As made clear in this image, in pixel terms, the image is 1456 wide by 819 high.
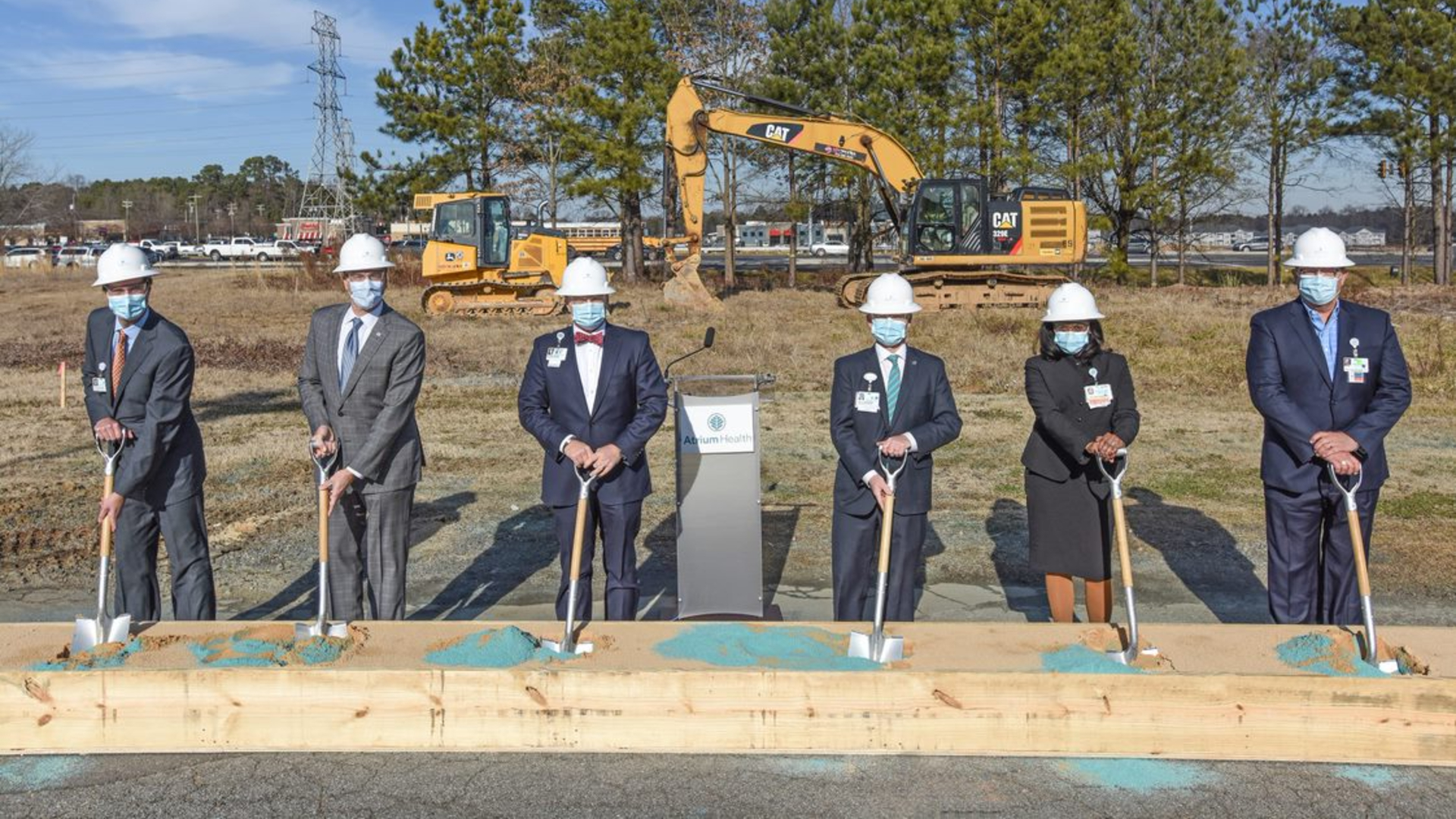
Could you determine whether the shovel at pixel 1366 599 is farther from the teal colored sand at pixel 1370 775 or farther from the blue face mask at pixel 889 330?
the blue face mask at pixel 889 330

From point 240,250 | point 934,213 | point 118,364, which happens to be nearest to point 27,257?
point 240,250

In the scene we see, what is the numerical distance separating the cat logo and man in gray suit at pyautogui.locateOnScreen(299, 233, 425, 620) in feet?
71.1

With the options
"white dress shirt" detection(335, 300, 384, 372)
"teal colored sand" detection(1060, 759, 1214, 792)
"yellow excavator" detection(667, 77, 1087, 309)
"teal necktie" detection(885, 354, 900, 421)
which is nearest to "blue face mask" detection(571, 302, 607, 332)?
"white dress shirt" detection(335, 300, 384, 372)

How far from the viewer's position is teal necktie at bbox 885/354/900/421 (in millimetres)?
6117

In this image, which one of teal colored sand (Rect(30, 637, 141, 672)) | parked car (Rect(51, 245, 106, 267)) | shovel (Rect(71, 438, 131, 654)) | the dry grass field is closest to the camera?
teal colored sand (Rect(30, 637, 141, 672))

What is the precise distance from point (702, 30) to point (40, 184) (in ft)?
177

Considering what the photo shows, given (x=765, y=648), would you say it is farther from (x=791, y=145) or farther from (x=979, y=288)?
(x=791, y=145)

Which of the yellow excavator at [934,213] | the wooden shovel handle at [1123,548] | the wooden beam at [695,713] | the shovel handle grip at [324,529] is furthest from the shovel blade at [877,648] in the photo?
the yellow excavator at [934,213]

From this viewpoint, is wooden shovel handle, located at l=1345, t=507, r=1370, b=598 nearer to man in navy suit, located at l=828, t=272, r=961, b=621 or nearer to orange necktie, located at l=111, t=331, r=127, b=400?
man in navy suit, located at l=828, t=272, r=961, b=621

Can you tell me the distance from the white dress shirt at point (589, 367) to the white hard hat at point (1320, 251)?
127 inches

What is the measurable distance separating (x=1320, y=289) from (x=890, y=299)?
1.95 meters

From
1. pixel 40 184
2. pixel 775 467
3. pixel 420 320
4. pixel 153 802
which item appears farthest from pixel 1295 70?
pixel 40 184

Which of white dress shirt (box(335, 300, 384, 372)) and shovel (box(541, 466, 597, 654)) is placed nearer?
shovel (box(541, 466, 597, 654))

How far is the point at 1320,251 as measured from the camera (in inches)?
229
